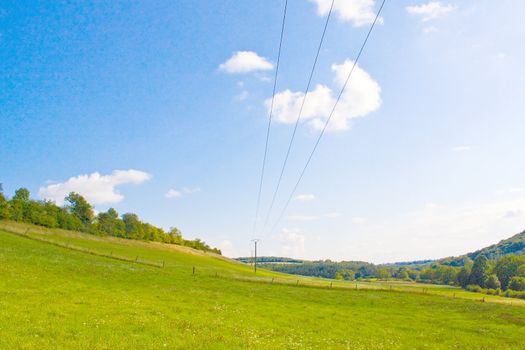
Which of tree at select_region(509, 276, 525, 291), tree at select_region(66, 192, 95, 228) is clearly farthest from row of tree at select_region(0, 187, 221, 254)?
tree at select_region(509, 276, 525, 291)

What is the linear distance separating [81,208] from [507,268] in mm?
217365

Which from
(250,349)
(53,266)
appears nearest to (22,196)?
(53,266)

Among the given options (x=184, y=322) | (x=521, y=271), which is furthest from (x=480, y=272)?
(x=184, y=322)

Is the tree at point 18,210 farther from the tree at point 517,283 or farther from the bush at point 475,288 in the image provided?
the tree at point 517,283

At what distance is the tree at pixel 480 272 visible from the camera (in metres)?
160

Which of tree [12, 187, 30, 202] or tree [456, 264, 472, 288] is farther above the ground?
tree [12, 187, 30, 202]

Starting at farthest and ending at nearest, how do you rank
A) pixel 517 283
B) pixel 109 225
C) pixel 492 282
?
pixel 109 225, pixel 492 282, pixel 517 283

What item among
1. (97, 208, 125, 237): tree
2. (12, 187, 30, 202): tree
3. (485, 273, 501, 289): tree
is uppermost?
(12, 187, 30, 202): tree

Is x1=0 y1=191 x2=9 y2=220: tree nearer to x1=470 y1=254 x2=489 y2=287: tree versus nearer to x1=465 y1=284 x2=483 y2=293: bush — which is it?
x1=465 y1=284 x2=483 y2=293: bush

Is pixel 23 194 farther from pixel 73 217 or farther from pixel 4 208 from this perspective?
pixel 4 208

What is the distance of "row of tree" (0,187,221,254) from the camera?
121500 mm

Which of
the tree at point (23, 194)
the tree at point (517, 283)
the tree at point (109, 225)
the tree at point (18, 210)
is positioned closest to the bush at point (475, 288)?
the tree at point (517, 283)

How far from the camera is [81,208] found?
172125 mm

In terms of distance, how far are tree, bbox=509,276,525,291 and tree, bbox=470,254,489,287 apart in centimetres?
1045
